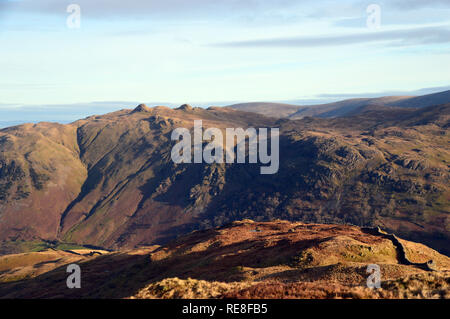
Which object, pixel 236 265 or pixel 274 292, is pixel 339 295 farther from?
pixel 236 265

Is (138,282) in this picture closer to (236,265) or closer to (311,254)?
(236,265)

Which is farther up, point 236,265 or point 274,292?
point 274,292
